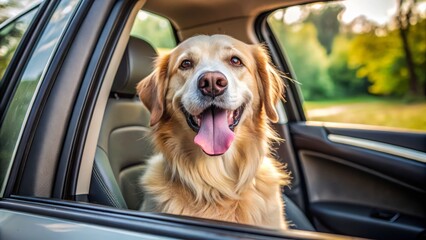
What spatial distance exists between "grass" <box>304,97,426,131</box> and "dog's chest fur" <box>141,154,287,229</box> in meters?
1.70

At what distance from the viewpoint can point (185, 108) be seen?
90.4 inches

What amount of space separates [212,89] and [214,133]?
9.1 inches

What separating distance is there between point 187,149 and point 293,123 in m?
1.58

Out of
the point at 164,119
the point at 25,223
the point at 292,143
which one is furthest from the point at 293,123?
the point at 25,223

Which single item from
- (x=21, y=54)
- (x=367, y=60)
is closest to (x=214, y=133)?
(x=21, y=54)

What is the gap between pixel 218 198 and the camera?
2211 mm

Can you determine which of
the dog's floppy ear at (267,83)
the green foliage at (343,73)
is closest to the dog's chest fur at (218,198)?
the dog's floppy ear at (267,83)

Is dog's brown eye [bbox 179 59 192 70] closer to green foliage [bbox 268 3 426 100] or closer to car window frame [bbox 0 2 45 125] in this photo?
car window frame [bbox 0 2 45 125]

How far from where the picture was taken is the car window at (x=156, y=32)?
9.79ft

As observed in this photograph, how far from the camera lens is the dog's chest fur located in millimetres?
2111

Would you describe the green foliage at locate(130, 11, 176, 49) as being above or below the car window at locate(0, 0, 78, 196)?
above

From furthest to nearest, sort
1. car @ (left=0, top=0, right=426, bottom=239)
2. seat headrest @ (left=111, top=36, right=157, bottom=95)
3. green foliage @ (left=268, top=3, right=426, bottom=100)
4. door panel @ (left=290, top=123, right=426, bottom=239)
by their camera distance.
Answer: green foliage @ (left=268, top=3, right=426, bottom=100)
door panel @ (left=290, top=123, right=426, bottom=239)
seat headrest @ (left=111, top=36, right=157, bottom=95)
car @ (left=0, top=0, right=426, bottom=239)

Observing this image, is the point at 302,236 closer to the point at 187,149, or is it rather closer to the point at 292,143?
the point at 187,149

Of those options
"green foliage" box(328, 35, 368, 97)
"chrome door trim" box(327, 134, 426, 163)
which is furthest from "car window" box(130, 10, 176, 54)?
"green foliage" box(328, 35, 368, 97)
